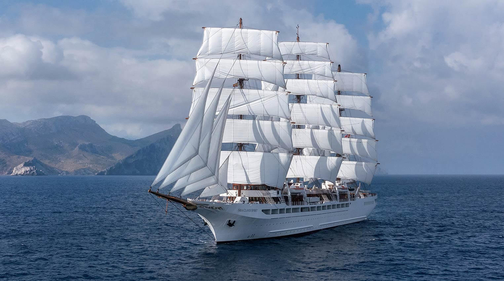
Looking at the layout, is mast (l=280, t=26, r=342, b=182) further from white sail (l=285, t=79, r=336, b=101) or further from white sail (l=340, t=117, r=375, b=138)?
white sail (l=340, t=117, r=375, b=138)

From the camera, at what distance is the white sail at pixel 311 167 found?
73.5m

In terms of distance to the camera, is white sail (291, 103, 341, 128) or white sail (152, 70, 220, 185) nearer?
white sail (152, 70, 220, 185)

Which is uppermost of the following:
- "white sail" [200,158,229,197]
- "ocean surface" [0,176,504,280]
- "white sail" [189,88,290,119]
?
"white sail" [189,88,290,119]

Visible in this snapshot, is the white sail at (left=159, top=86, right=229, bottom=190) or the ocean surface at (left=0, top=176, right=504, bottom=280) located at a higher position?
the white sail at (left=159, top=86, right=229, bottom=190)

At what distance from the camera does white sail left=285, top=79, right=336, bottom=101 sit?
7656cm

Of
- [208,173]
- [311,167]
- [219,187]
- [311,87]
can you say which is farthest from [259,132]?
[311,87]

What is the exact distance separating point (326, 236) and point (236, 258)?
19.4m

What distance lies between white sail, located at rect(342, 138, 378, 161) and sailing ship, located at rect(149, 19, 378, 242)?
27 centimetres

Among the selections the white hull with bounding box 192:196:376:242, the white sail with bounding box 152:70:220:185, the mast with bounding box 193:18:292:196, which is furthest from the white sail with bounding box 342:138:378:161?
the white sail with bounding box 152:70:220:185

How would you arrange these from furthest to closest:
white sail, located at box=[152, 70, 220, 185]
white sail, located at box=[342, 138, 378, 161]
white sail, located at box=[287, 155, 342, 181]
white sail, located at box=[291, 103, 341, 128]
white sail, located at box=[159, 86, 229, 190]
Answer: white sail, located at box=[342, 138, 378, 161] → white sail, located at box=[291, 103, 341, 128] → white sail, located at box=[287, 155, 342, 181] → white sail, located at box=[159, 86, 229, 190] → white sail, located at box=[152, 70, 220, 185]

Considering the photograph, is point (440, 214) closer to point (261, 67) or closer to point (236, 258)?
point (261, 67)

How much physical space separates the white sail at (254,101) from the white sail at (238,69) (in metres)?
1.81

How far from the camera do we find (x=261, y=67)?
61.5 metres

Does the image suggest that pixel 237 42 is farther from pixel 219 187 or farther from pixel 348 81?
pixel 348 81
